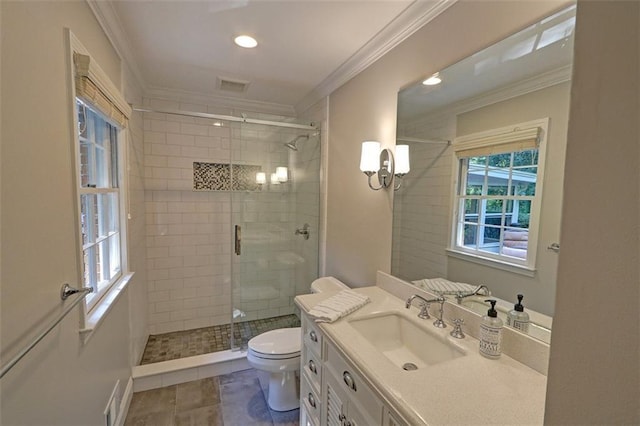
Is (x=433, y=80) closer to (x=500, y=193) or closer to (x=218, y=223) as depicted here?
(x=500, y=193)

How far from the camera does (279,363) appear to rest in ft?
6.54

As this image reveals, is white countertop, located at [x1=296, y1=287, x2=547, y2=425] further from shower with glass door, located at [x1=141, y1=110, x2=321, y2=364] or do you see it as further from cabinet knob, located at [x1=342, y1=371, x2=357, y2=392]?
shower with glass door, located at [x1=141, y1=110, x2=321, y2=364]

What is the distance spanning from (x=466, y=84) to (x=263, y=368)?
2085 millimetres

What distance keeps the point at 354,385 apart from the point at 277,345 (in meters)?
1.12

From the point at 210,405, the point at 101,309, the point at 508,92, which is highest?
the point at 508,92

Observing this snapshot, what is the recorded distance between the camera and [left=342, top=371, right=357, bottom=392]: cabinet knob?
1.12m

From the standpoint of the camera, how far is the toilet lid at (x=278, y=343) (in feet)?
6.67

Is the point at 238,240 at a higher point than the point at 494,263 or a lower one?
lower

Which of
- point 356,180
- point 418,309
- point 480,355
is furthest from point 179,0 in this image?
point 480,355

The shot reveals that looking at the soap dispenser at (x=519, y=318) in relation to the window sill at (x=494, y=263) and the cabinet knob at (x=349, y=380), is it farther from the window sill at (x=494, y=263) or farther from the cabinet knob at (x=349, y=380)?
the cabinet knob at (x=349, y=380)

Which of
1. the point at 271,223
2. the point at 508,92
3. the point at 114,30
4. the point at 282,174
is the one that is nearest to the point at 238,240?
the point at 271,223

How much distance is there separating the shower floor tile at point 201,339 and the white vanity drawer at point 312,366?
1.24 meters

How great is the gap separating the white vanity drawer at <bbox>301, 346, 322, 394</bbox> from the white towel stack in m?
0.68

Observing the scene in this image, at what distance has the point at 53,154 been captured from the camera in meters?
1.06
